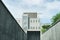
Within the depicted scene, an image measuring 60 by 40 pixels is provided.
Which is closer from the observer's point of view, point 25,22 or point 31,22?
point 25,22

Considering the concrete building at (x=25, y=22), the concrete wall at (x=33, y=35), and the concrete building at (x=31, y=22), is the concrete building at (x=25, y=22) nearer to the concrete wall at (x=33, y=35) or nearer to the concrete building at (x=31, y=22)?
the concrete building at (x=31, y=22)

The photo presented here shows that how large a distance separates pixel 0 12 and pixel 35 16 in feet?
298

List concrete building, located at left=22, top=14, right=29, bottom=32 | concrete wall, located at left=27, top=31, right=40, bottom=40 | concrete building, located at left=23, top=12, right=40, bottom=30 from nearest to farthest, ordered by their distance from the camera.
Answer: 1. concrete wall, located at left=27, top=31, right=40, bottom=40
2. concrete building, located at left=22, top=14, right=29, bottom=32
3. concrete building, located at left=23, top=12, right=40, bottom=30

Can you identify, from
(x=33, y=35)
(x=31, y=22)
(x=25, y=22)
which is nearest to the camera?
(x=33, y=35)

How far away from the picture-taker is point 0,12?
6551mm

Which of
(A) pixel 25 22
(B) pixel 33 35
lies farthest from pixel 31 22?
(B) pixel 33 35

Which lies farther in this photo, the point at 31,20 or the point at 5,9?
the point at 31,20

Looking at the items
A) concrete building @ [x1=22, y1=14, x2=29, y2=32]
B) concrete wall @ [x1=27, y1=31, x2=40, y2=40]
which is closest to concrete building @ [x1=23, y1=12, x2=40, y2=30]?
concrete building @ [x1=22, y1=14, x2=29, y2=32]

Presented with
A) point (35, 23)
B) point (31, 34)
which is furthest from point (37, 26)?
point (31, 34)

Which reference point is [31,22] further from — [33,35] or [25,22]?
[33,35]

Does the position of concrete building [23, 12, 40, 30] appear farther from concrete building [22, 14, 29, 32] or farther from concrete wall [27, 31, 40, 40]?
concrete wall [27, 31, 40, 40]

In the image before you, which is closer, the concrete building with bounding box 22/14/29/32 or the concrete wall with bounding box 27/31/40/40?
the concrete wall with bounding box 27/31/40/40

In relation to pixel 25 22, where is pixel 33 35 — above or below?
below

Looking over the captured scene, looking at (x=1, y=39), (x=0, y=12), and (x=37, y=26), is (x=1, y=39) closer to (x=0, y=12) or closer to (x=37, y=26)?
(x=0, y=12)
